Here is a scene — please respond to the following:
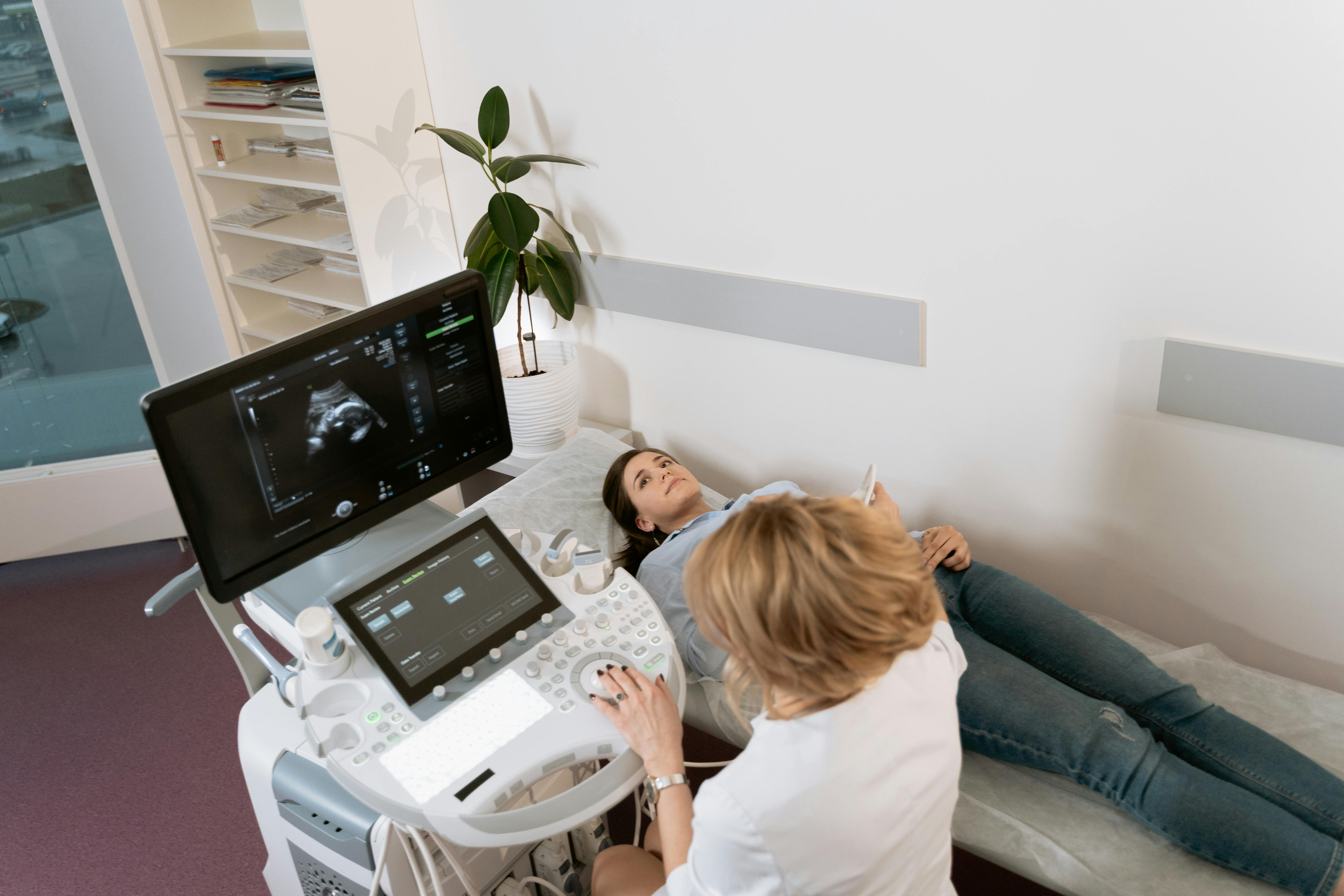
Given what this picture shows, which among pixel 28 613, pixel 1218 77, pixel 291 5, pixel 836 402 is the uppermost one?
pixel 291 5

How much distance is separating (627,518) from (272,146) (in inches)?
72.3

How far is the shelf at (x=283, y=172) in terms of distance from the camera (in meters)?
2.82

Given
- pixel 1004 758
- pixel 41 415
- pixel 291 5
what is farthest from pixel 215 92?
pixel 1004 758

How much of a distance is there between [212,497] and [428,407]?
1.26 ft

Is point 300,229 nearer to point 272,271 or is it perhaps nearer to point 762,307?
point 272,271

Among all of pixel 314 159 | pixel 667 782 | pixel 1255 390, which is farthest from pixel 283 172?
pixel 1255 390

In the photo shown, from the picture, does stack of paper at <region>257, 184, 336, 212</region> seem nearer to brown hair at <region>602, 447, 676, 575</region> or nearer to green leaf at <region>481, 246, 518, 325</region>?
green leaf at <region>481, 246, 518, 325</region>

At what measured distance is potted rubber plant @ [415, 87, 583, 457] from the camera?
2.46 m

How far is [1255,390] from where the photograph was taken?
71.5 inches

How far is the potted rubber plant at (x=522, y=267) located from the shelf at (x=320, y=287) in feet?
1.72

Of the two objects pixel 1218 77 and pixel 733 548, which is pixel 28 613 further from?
pixel 1218 77

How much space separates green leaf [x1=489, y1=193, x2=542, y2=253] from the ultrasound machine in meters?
0.81

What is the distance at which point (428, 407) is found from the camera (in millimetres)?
1657

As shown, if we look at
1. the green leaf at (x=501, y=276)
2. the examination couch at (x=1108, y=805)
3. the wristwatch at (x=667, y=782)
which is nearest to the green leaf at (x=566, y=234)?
the green leaf at (x=501, y=276)
